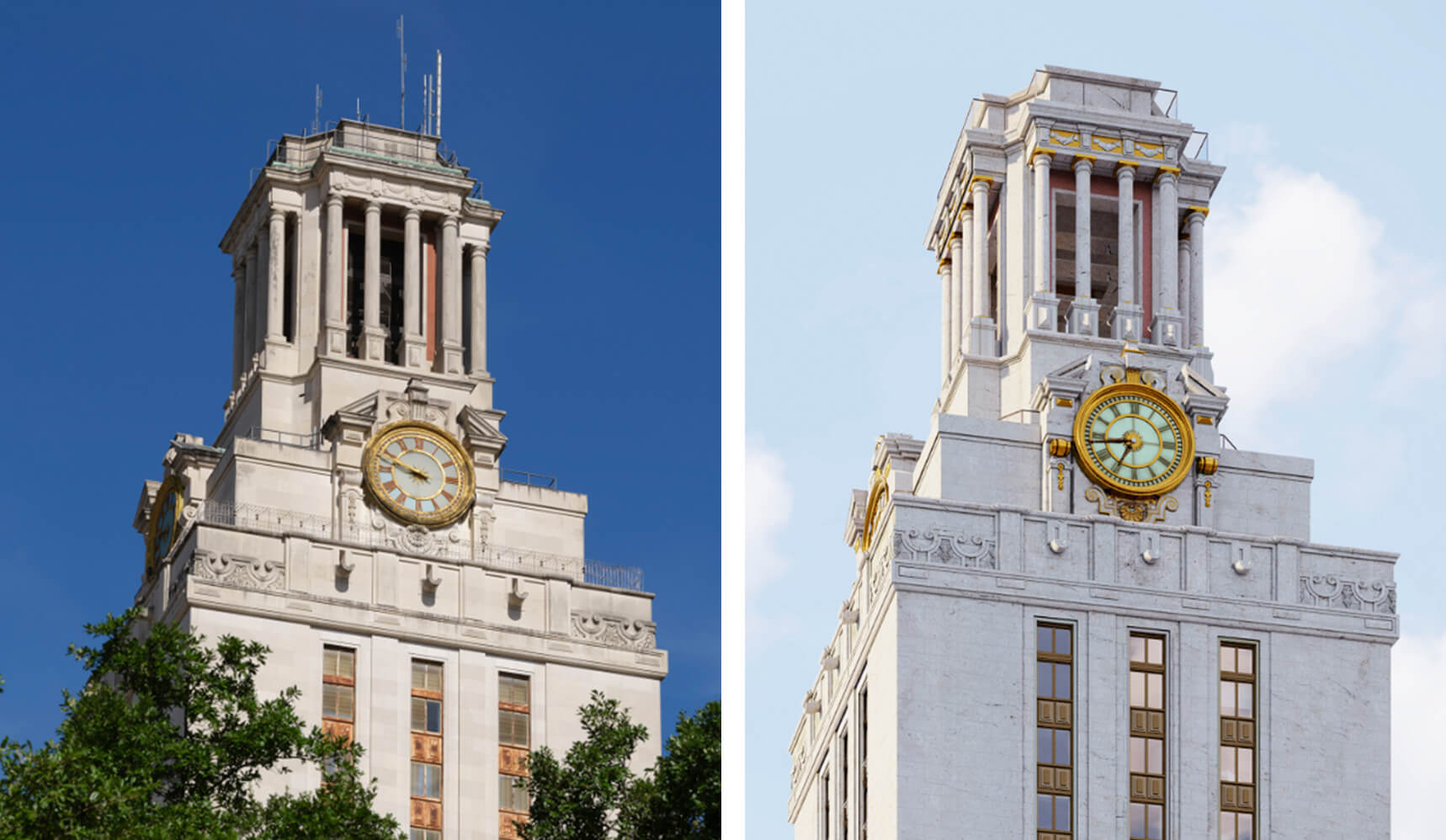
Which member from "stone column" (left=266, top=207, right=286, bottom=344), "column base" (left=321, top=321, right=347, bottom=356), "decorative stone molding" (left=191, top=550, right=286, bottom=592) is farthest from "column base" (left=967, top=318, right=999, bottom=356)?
"stone column" (left=266, top=207, right=286, bottom=344)

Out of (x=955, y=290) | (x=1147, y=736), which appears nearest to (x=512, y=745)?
(x=955, y=290)

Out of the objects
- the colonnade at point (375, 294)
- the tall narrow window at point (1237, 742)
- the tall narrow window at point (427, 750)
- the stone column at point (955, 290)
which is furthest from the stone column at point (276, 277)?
the tall narrow window at point (1237, 742)

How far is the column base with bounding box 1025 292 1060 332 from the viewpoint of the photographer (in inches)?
4200

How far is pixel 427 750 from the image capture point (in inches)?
4358

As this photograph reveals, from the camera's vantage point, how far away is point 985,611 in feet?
322

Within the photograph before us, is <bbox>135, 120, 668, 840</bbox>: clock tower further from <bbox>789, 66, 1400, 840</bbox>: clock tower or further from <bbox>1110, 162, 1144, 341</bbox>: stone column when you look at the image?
<bbox>1110, 162, 1144, 341</bbox>: stone column

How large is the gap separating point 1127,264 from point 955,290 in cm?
681

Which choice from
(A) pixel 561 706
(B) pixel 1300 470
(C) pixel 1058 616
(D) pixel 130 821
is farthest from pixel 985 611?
(D) pixel 130 821

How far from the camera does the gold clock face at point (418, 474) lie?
115625 mm

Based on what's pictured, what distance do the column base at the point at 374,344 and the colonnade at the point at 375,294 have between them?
0.02 meters

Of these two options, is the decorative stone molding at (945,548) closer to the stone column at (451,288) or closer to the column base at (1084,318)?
the column base at (1084,318)

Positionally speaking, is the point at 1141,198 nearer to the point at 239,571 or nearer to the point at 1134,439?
the point at 1134,439

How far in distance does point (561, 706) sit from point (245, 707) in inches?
1083

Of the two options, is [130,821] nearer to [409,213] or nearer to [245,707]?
[245,707]
